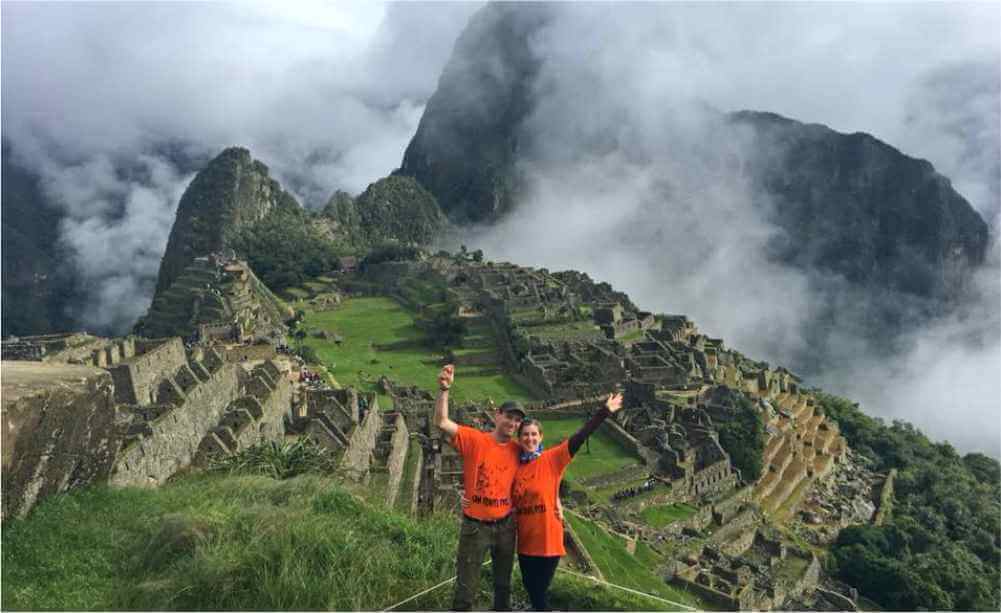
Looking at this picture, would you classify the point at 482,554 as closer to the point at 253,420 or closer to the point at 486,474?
the point at 486,474

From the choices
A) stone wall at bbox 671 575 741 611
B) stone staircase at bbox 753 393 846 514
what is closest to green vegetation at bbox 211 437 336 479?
stone wall at bbox 671 575 741 611

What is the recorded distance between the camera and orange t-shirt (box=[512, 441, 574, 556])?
5.84m

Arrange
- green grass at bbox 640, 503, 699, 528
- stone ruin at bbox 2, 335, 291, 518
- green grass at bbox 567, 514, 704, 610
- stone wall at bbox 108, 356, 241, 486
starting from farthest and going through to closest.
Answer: green grass at bbox 640, 503, 699, 528 → green grass at bbox 567, 514, 704, 610 → stone wall at bbox 108, 356, 241, 486 → stone ruin at bbox 2, 335, 291, 518

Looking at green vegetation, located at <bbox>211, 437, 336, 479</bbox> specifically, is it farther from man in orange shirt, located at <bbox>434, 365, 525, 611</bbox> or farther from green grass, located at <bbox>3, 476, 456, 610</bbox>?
man in orange shirt, located at <bbox>434, 365, 525, 611</bbox>

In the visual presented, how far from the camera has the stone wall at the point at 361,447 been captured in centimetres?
1321

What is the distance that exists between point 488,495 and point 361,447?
35.2 ft

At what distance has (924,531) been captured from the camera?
31.1 meters

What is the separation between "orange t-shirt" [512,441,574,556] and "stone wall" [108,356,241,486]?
5.47 meters

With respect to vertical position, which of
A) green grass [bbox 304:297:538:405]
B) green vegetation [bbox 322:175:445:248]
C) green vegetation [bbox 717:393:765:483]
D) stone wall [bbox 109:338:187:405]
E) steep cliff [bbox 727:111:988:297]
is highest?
steep cliff [bbox 727:111:988:297]

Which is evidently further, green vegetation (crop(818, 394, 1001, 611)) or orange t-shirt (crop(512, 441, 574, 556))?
green vegetation (crop(818, 394, 1001, 611))

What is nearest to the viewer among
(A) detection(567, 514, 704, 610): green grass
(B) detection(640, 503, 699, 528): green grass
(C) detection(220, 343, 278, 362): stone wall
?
(A) detection(567, 514, 704, 610): green grass

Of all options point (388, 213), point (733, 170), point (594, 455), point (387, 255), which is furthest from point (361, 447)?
point (733, 170)

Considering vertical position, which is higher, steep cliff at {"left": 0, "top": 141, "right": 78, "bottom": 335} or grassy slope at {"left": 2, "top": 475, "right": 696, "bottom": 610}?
steep cliff at {"left": 0, "top": 141, "right": 78, "bottom": 335}

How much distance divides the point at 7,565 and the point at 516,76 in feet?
614
